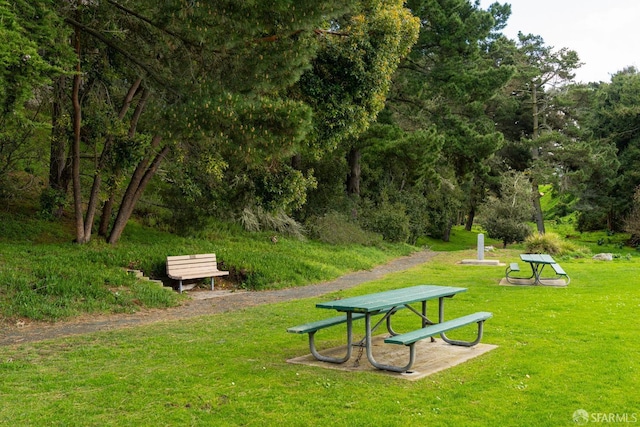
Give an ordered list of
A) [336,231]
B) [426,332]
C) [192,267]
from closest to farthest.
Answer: [426,332], [192,267], [336,231]

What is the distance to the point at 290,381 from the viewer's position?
599cm

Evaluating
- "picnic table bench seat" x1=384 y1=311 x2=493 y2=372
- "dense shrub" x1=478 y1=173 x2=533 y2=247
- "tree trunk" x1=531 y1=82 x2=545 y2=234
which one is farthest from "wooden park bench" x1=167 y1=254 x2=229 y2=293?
"tree trunk" x1=531 y1=82 x2=545 y2=234

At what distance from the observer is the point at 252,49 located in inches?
431

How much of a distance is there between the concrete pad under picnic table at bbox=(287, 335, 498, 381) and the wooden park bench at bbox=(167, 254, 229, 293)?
282 inches

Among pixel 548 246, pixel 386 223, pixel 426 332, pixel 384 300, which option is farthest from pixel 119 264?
pixel 548 246

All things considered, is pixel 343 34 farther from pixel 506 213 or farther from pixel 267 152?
pixel 506 213

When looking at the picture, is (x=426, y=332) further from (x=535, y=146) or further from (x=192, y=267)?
(x=535, y=146)

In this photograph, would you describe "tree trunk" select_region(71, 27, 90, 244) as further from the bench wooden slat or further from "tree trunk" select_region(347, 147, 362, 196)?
"tree trunk" select_region(347, 147, 362, 196)

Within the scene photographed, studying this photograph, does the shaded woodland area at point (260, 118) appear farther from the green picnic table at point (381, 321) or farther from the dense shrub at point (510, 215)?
the green picnic table at point (381, 321)

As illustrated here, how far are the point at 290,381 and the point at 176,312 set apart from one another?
6022mm

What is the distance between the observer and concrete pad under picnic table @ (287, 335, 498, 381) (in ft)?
21.1

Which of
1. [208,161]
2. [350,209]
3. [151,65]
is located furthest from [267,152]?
[350,209]

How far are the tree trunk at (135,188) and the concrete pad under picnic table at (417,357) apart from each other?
9191mm

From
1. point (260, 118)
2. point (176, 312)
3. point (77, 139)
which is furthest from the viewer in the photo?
point (77, 139)
